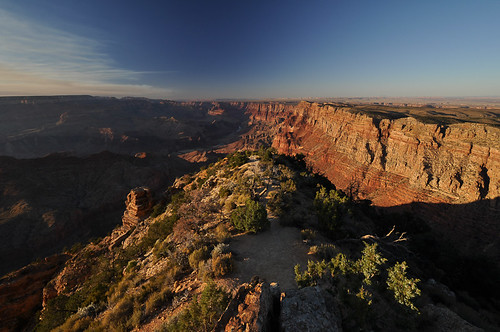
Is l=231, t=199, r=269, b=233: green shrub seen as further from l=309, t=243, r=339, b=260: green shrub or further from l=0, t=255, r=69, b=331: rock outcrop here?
l=0, t=255, r=69, b=331: rock outcrop

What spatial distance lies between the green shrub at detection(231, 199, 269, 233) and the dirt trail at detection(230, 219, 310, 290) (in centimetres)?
58

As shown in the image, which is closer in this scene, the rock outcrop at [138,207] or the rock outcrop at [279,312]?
the rock outcrop at [279,312]

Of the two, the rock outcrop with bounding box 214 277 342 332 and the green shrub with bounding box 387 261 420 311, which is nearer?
the rock outcrop with bounding box 214 277 342 332

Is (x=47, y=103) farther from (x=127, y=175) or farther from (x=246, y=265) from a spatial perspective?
(x=246, y=265)

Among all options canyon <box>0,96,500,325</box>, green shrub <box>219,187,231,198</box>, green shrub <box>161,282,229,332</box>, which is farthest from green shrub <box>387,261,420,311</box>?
canyon <box>0,96,500,325</box>

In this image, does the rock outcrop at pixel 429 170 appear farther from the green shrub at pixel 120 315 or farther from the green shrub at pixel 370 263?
the green shrub at pixel 120 315

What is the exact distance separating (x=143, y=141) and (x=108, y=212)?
286 feet

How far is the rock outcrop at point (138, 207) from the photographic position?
91.6 ft

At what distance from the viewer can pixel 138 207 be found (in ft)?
91.2

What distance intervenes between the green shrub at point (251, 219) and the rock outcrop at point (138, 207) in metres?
20.1

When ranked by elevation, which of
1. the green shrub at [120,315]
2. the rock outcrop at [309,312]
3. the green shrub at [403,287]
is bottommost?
the green shrub at [120,315]

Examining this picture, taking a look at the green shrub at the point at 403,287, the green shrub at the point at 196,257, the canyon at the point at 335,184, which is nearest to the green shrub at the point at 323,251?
the green shrub at the point at 403,287

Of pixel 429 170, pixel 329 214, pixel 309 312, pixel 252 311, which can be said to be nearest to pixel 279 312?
pixel 309 312

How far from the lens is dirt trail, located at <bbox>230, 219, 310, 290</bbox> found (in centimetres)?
984
